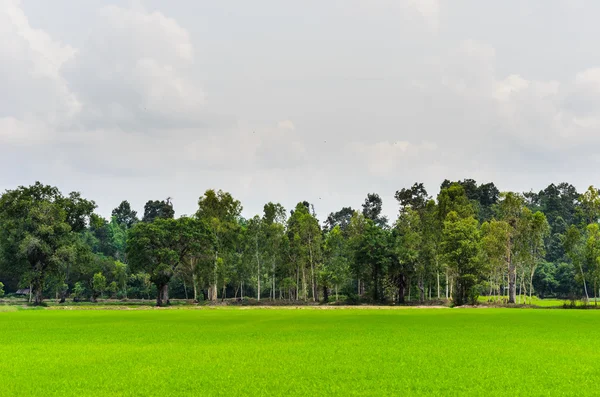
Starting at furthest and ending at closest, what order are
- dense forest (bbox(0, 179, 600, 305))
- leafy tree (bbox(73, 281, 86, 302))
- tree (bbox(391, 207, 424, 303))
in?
leafy tree (bbox(73, 281, 86, 302)) → tree (bbox(391, 207, 424, 303)) → dense forest (bbox(0, 179, 600, 305))

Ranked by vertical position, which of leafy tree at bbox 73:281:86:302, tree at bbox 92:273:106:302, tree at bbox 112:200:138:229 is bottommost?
leafy tree at bbox 73:281:86:302

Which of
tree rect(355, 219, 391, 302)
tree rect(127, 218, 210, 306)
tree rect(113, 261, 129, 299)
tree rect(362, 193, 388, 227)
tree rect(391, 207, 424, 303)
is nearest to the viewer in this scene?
tree rect(127, 218, 210, 306)

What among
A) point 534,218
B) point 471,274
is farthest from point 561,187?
point 471,274

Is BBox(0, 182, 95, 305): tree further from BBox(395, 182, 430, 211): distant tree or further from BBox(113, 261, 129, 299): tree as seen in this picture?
BBox(395, 182, 430, 211): distant tree

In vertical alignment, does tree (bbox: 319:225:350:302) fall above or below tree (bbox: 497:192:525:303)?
below

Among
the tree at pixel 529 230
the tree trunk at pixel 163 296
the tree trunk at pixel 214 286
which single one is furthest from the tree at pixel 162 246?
the tree at pixel 529 230

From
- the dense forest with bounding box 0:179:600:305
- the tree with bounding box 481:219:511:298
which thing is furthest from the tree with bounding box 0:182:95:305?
the tree with bounding box 481:219:511:298

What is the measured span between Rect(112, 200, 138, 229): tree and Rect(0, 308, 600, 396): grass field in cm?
15821

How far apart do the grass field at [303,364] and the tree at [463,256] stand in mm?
40641

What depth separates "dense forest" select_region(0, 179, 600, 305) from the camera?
68812 mm

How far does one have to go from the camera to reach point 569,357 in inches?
669

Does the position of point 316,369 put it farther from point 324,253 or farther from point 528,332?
point 324,253

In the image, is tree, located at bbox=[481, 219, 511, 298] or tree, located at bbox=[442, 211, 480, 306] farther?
tree, located at bbox=[481, 219, 511, 298]

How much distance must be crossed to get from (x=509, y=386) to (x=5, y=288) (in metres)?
125
